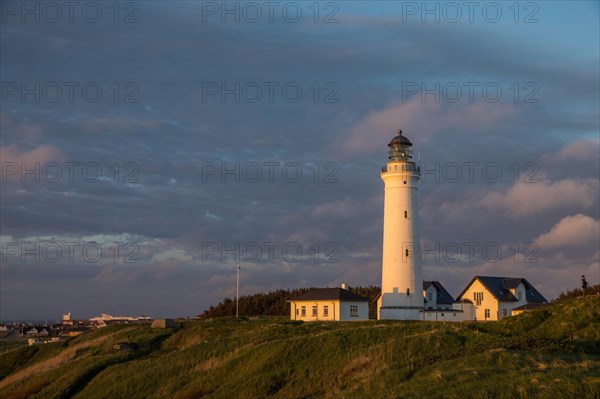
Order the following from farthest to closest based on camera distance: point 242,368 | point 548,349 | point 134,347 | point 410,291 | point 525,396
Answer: point 410,291 < point 134,347 < point 242,368 < point 548,349 < point 525,396

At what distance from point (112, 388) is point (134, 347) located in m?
13.4

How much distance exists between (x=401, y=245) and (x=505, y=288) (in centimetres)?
1995

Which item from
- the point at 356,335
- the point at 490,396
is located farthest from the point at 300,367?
the point at 490,396

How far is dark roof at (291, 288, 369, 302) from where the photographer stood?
63.7 m

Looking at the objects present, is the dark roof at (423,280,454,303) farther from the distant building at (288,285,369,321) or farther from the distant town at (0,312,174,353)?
the distant town at (0,312,174,353)

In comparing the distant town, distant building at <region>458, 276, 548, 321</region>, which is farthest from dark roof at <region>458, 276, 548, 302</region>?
the distant town

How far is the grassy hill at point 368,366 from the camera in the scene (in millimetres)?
18828

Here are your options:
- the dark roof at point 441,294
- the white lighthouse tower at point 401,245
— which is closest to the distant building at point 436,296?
the dark roof at point 441,294

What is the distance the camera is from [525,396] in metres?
A: 16.7

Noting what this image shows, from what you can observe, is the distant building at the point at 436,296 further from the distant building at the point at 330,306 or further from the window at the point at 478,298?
the distant building at the point at 330,306

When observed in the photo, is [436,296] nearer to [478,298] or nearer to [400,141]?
[478,298]

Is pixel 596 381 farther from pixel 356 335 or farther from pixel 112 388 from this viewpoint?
pixel 112 388

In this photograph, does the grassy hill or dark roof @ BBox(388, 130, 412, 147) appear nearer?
the grassy hill

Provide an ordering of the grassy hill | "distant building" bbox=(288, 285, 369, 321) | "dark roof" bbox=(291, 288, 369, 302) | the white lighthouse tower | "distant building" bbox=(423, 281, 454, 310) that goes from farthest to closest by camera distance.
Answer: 1. "distant building" bbox=(423, 281, 454, 310)
2. "dark roof" bbox=(291, 288, 369, 302)
3. "distant building" bbox=(288, 285, 369, 321)
4. the white lighthouse tower
5. the grassy hill
